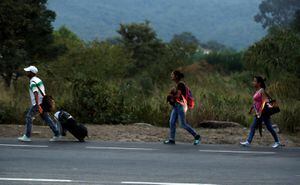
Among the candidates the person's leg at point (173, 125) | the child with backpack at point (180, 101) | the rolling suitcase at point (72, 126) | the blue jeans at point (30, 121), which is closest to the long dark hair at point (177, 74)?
the child with backpack at point (180, 101)

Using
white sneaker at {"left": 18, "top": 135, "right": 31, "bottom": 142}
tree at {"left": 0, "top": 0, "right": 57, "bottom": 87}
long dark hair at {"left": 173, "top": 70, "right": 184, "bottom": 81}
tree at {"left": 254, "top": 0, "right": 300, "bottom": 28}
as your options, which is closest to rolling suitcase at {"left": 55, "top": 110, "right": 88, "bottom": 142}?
white sneaker at {"left": 18, "top": 135, "right": 31, "bottom": 142}

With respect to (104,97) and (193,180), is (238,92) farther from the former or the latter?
(193,180)

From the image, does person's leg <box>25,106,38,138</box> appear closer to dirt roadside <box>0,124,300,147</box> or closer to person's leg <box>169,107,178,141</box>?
dirt roadside <box>0,124,300,147</box>

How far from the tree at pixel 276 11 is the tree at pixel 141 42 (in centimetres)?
7064

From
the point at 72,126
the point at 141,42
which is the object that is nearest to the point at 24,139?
the point at 72,126

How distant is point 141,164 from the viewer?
10.1m

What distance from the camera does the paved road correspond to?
8555 millimetres

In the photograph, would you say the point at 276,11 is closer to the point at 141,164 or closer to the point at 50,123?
the point at 50,123

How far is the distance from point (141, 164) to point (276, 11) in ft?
427

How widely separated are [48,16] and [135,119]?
33091mm

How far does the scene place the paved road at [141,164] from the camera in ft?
28.1

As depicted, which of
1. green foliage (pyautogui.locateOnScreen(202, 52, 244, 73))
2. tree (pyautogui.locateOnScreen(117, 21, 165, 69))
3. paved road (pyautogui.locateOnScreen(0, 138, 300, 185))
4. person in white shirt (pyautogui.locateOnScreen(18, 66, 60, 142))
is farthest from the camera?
tree (pyautogui.locateOnScreen(117, 21, 165, 69))

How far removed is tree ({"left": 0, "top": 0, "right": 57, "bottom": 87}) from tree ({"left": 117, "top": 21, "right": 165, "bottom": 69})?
12.0 m

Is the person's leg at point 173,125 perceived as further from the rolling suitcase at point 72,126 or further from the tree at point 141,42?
the tree at point 141,42
